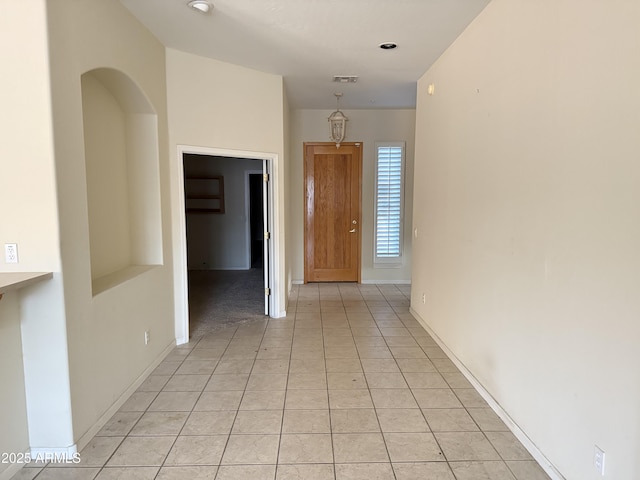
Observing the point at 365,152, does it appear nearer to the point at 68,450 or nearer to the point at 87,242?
the point at 87,242

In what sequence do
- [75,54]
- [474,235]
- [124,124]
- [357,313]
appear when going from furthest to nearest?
[357,313]
[124,124]
[474,235]
[75,54]

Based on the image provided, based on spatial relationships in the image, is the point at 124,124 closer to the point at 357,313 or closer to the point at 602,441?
the point at 357,313

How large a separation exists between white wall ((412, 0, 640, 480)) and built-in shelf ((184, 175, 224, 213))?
529 cm

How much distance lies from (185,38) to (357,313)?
3.48 m

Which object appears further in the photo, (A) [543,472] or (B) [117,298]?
(B) [117,298]

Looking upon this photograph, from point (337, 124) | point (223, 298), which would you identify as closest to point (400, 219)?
point (337, 124)

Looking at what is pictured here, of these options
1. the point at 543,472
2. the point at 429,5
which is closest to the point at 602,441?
the point at 543,472

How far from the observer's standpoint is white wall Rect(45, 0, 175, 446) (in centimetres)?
209

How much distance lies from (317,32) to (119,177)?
200 cm

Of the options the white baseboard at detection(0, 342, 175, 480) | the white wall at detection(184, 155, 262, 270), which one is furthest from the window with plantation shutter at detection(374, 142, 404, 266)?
the white baseboard at detection(0, 342, 175, 480)

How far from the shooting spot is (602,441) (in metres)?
1.66

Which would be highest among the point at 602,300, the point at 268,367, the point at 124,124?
the point at 124,124

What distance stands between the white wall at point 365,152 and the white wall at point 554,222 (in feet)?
9.83

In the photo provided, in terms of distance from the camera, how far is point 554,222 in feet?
6.54
